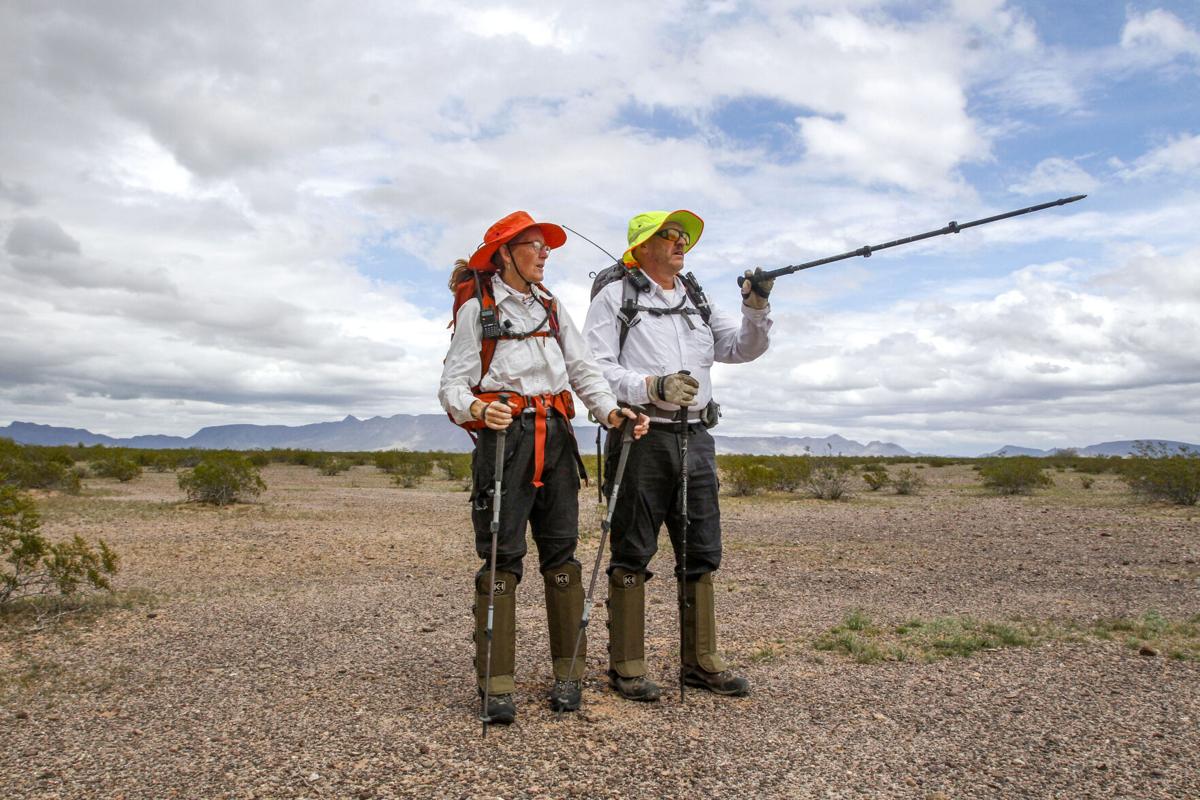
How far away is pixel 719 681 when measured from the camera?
14.4 ft

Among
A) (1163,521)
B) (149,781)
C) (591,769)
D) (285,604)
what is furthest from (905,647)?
(1163,521)

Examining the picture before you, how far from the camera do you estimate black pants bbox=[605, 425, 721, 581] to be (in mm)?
4391

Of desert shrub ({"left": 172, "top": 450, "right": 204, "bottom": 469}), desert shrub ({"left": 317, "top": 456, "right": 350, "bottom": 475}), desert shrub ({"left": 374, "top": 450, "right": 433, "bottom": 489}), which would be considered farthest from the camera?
desert shrub ({"left": 317, "top": 456, "right": 350, "bottom": 475})

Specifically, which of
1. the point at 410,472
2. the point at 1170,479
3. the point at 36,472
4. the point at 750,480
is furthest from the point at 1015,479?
the point at 36,472

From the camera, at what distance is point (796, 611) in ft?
21.8

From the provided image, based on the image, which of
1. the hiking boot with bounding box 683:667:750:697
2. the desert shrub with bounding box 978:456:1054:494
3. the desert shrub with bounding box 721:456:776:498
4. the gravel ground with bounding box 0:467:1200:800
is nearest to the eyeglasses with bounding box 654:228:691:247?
the hiking boot with bounding box 683:667:750:697

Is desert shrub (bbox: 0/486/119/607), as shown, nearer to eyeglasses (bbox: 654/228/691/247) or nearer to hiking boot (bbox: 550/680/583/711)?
hiking boot (bbox: 550/680/583/711)

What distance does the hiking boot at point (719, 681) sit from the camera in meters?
4.37

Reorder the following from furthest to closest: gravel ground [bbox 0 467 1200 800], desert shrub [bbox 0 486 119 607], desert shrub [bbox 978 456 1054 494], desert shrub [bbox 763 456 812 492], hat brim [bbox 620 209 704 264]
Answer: desert shrub [bbox 763 456 812 492] < desert shrub [bbox 978 456 1054 494] < desert shrub [bbox 0 486 119 607] < hat brim [bbox 620 209 704 264] < gravel ground [bbox 0 467 1200 800]

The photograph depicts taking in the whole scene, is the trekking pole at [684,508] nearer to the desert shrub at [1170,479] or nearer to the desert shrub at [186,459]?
the desert shrub at [1170,479]

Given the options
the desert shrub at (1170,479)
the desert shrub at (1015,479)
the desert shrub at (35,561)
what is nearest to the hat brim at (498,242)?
the desert shrub at (35,561)

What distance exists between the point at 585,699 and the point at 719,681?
2.35ft

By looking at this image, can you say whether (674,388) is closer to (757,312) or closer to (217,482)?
(757,312)

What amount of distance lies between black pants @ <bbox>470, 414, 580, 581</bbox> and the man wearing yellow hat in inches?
13.9
